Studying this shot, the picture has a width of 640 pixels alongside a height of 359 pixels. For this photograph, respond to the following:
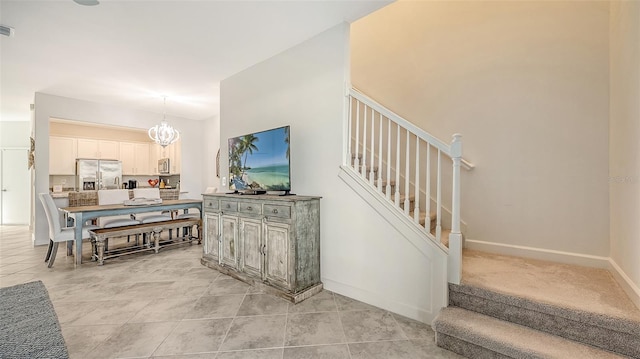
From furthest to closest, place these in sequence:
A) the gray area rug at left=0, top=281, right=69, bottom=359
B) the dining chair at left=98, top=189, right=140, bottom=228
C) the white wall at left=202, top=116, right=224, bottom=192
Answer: the white wall at left=202, top=116, right=224, bottom=192
the dining chair at left=98, top=189, right=140, bottom=228
the gray area rug at left=0, top=281, right=69, bottom=359

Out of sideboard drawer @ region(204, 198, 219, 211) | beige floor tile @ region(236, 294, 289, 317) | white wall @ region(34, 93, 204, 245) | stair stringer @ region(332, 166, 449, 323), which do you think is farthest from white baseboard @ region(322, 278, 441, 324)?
white wall @ region(34, 93, 204, 245)

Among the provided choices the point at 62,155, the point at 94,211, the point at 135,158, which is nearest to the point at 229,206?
the point at 94,211

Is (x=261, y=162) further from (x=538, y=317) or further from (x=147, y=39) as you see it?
(x=538, y=317)

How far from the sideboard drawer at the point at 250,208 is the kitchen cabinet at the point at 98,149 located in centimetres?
622

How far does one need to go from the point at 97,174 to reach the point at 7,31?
4777mm

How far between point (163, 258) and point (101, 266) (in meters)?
0.75

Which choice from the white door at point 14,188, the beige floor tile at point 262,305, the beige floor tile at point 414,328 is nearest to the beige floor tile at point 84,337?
the beige floor tile at point 262,305

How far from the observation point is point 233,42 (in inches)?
125

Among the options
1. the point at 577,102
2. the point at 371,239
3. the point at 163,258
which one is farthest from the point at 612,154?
the point at 163,258

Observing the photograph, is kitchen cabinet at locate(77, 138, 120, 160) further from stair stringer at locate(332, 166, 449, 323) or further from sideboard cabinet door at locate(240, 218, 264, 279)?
stair stringer at locate(332, 166, 449, 323)

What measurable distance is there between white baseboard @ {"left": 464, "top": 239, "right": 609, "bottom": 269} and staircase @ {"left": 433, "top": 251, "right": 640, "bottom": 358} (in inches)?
9.7

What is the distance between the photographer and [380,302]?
97.3 inches

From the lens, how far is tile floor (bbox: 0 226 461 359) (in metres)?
1.86

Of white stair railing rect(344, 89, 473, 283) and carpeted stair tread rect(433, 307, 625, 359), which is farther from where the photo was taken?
white stair railing rect(344, 89, 473, 283)
